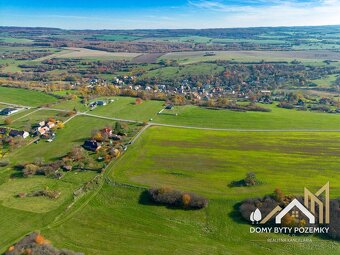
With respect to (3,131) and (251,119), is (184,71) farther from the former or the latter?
(3,131)

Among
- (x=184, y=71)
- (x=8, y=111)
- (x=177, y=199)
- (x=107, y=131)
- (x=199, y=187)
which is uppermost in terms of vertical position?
(x=184, y=71)

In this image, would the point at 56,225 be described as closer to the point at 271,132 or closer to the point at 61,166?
the point at 61,166

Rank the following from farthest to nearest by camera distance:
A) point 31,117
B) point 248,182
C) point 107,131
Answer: point 31,117, point 107,131, point 248,182

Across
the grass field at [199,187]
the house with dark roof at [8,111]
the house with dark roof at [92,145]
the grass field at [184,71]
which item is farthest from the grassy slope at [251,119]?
the grass field at [184,71]

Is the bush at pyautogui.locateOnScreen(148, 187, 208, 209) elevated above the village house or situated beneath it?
situated beneath

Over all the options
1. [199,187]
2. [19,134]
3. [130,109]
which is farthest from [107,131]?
[199,187]

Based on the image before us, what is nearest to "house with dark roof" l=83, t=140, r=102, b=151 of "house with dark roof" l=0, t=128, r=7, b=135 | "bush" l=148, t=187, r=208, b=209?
"house with dark roof" l=0, t=128, r=7, b=135

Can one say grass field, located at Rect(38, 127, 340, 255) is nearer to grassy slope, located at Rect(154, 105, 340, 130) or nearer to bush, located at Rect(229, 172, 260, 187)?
bush, located at Rect(229, 172, 260, 187)

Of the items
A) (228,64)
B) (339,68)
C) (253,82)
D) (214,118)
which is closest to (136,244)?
(214,118)
